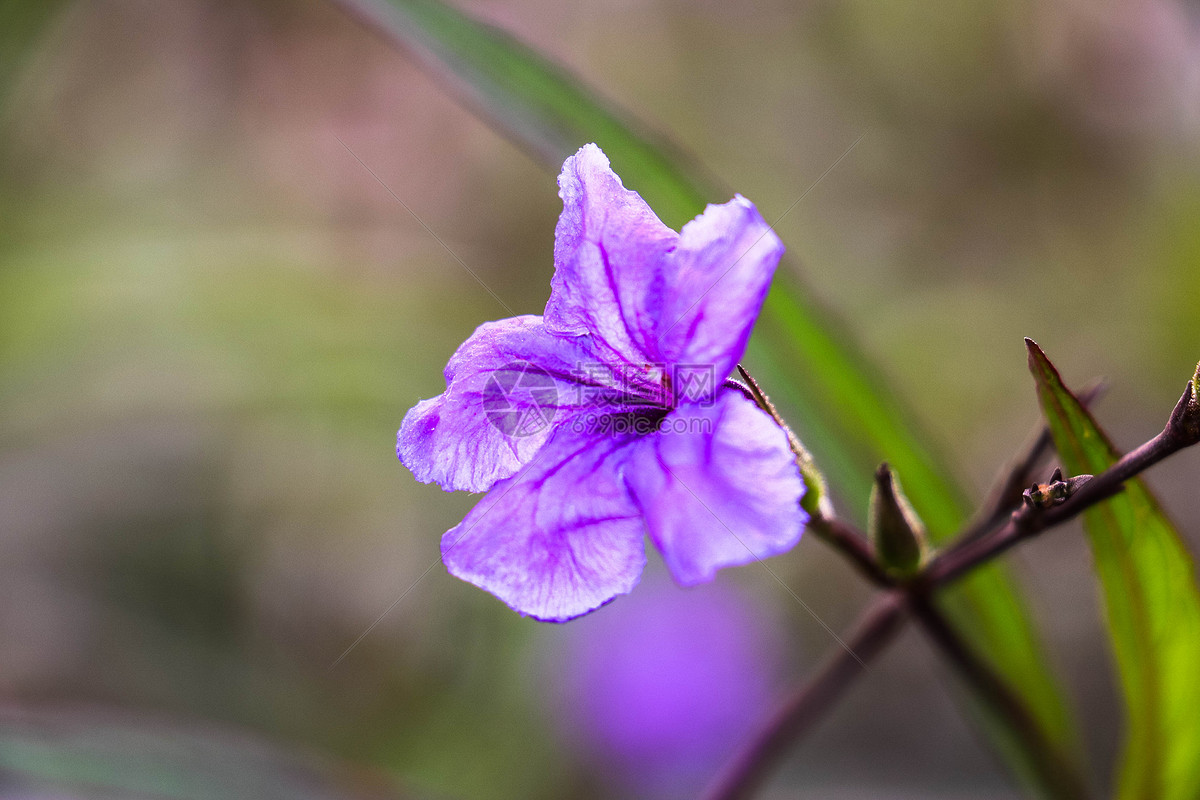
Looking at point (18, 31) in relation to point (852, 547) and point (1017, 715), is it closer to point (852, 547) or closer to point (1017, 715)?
point (852, 547)

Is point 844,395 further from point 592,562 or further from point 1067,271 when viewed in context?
point 1067,271

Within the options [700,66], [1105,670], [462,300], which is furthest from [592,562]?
[700,66]

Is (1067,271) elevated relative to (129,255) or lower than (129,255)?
lower

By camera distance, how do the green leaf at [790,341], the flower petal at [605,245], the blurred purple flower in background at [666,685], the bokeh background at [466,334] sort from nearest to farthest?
the flower petal at [605,245] → the green leaf at [790,341] → the bokeh background at [466,334] → the blurred purple flower in background at [666,685]

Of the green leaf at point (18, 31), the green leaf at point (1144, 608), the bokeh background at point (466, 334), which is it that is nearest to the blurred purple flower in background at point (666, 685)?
Result: the bokeh background at point (466, 334)

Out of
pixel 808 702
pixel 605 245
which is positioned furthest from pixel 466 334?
pixel 605 245

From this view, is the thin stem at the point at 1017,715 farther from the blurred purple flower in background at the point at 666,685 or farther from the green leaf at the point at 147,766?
the blurred purple flower in background at the point at 666,685
